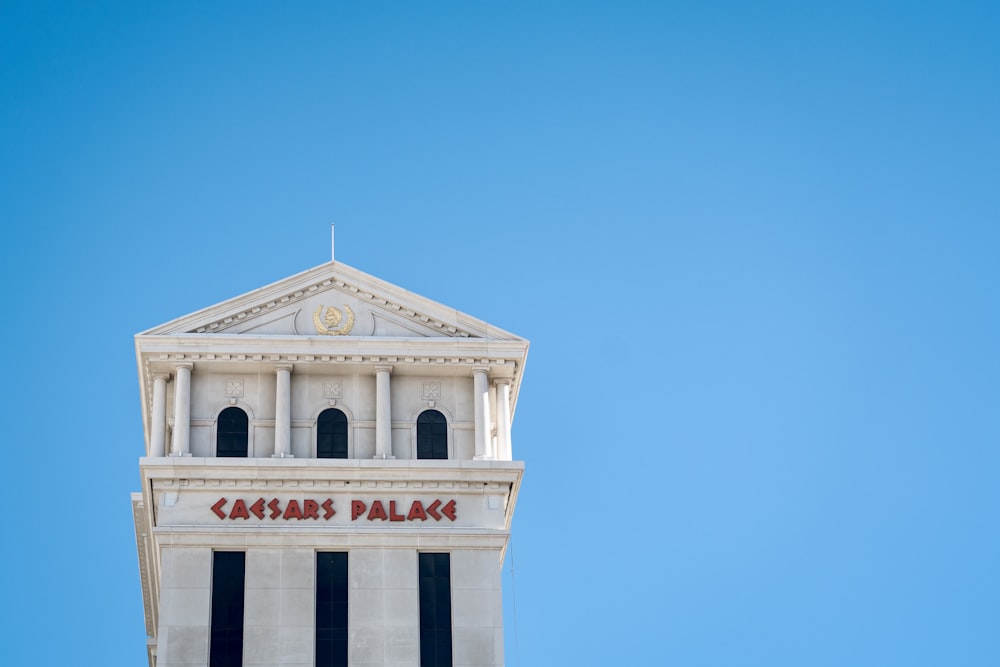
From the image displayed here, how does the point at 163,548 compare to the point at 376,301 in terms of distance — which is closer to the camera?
the point at 163,548

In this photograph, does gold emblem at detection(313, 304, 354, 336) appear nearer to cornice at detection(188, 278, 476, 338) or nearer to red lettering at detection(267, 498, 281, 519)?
cornice at detection(188, 278, 476, 338)

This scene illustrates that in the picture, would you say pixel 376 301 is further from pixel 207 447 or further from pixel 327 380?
pixel 207 447

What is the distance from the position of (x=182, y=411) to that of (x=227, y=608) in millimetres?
7888

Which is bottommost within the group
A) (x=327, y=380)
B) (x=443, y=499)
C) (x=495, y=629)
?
(x=495, y=629)

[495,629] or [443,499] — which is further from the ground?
[443,499]

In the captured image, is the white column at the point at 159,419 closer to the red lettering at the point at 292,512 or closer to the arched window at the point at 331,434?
the red lettering at the point at 292,512

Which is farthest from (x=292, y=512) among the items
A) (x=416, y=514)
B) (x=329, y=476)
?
(x=416, y=514)

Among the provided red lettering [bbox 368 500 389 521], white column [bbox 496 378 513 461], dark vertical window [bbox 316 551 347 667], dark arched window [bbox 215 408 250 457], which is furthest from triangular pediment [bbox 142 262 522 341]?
dark vertical window [bbox 316 551 347 667]

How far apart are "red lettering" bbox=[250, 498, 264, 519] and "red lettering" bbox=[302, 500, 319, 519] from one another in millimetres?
1553

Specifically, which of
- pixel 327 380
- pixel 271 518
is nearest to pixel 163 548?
pixel 271 518

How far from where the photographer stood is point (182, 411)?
249 feet

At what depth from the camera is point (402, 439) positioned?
77.2 m

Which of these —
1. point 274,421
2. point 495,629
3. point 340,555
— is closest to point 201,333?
point 274,421

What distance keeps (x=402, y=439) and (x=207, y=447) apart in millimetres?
7509
